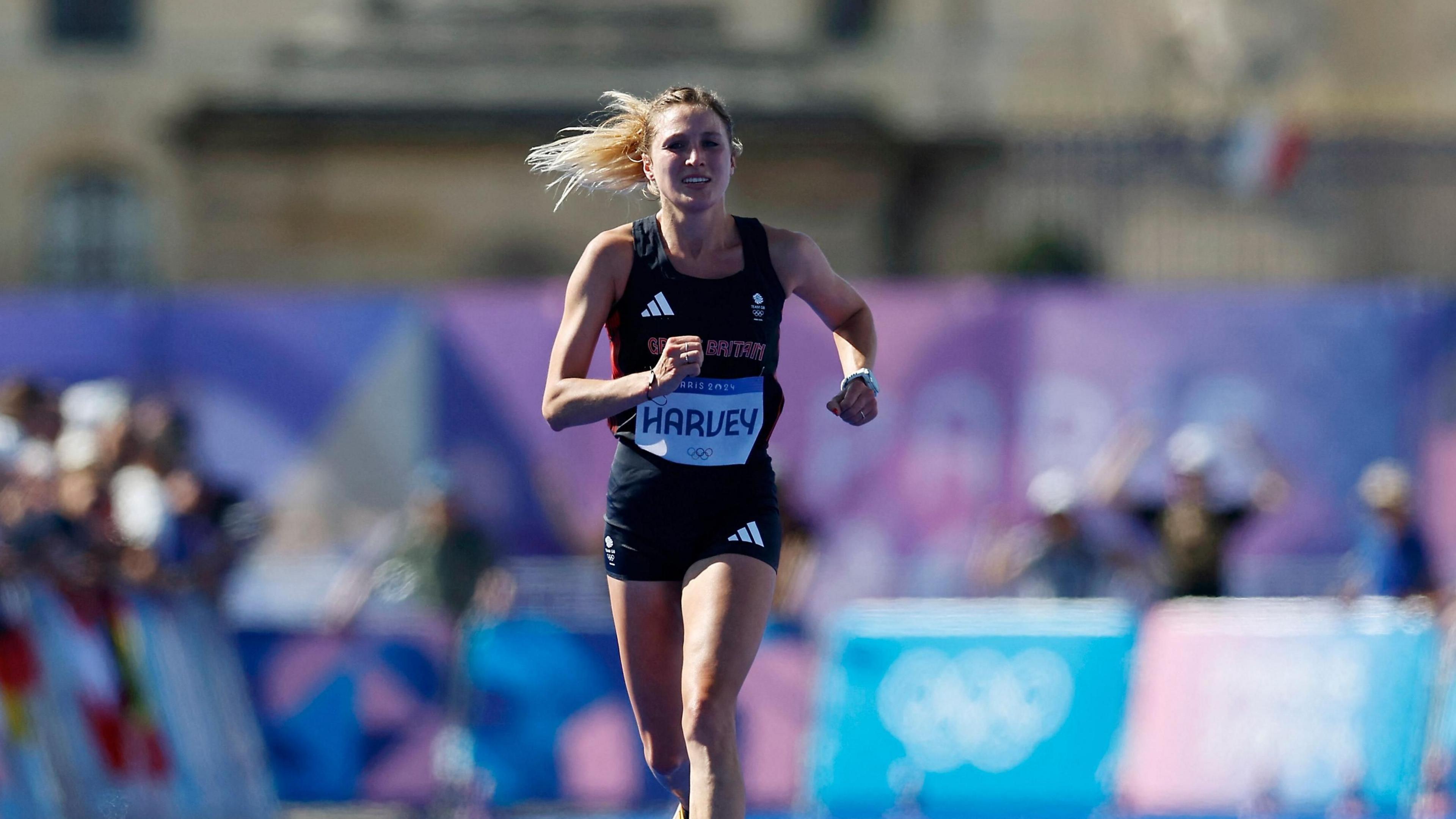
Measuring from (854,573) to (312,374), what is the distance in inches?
166

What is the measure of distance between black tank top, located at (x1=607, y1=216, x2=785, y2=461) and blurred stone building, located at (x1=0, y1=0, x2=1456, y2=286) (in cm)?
2172

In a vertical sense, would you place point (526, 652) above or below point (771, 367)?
below

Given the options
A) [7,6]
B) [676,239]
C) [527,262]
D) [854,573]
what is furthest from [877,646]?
[7,6]

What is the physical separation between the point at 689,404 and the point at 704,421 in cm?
7

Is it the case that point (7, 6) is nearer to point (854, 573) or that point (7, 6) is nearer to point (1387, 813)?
point (854, 573)

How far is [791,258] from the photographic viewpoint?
6.32 m

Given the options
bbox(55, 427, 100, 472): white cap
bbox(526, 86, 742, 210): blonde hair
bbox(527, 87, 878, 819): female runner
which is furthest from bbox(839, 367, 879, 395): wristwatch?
bbox(55, 427, 100, 472): white cap

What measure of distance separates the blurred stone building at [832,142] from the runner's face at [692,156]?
21.8m

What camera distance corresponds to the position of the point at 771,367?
6.36 m

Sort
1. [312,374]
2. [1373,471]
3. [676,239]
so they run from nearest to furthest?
1. [676,239]
2. [1373,471]
3. [312,374]

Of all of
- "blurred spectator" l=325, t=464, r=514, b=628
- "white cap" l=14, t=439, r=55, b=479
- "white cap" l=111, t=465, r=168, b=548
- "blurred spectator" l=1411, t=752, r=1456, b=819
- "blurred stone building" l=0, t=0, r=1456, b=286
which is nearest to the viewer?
"white cap" l=14, t=439, r=55, b=479

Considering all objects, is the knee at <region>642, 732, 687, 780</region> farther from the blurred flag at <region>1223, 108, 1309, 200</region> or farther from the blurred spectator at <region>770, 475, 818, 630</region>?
the blurred flag at <region>1223, 108, 1309, 200</region>

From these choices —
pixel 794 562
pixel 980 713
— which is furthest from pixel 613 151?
pixel 794 562

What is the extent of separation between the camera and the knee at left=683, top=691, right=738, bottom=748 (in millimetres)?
5953
